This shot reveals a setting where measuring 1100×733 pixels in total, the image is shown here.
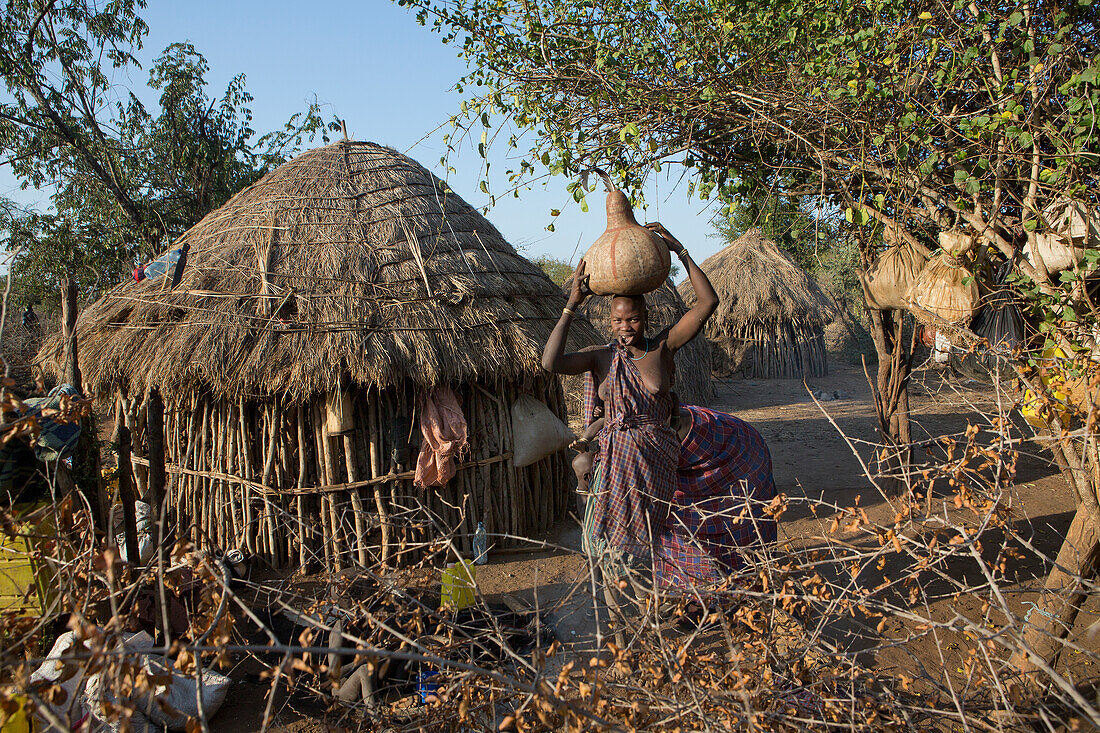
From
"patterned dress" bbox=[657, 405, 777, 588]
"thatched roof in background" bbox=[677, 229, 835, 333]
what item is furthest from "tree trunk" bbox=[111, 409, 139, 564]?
"thatched roof in background" bbox=[677, 229, 835, 333]

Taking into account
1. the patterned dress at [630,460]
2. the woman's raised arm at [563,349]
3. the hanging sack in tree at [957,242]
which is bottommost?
the patterned dress at [630,460]

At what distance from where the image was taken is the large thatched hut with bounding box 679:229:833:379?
15219 millimetres

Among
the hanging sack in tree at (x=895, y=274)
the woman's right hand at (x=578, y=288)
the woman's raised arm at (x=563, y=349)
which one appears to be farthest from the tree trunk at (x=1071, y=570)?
the woman's right hand at (x=578, y=288)

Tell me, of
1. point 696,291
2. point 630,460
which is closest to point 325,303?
point 630,460

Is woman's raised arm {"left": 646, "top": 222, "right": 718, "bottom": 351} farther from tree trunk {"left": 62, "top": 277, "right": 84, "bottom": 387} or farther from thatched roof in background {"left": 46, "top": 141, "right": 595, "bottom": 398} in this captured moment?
tree trunk {"left": 62, "top": 277, "right": 84, "bottom": 387}

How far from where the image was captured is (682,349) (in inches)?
470

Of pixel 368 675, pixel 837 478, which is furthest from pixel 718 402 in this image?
pixel 368 675

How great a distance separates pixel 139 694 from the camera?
4.73 feet

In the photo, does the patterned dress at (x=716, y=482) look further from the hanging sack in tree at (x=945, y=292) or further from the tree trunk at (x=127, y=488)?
the tree trunk at (x=127, y=488)

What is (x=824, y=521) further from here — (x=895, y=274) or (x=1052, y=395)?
(x=1052, y=395)

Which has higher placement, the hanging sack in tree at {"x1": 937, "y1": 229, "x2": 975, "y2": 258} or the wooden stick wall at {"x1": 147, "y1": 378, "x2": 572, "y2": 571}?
the hanging sack in tree at {"x1": 937, "y1": 229, "x2": 975, "y2": 258}

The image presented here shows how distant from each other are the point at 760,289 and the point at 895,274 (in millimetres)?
11433

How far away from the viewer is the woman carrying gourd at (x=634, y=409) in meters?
3.21

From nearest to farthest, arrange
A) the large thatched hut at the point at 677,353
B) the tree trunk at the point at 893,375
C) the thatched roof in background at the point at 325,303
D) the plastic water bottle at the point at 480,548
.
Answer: the thatched roof in background at the point at 325,303 → the plastic water bottle at the point at 480,548 → the tree trunk at the point at 893,375 → the large thatched hut at the point at 677,353
